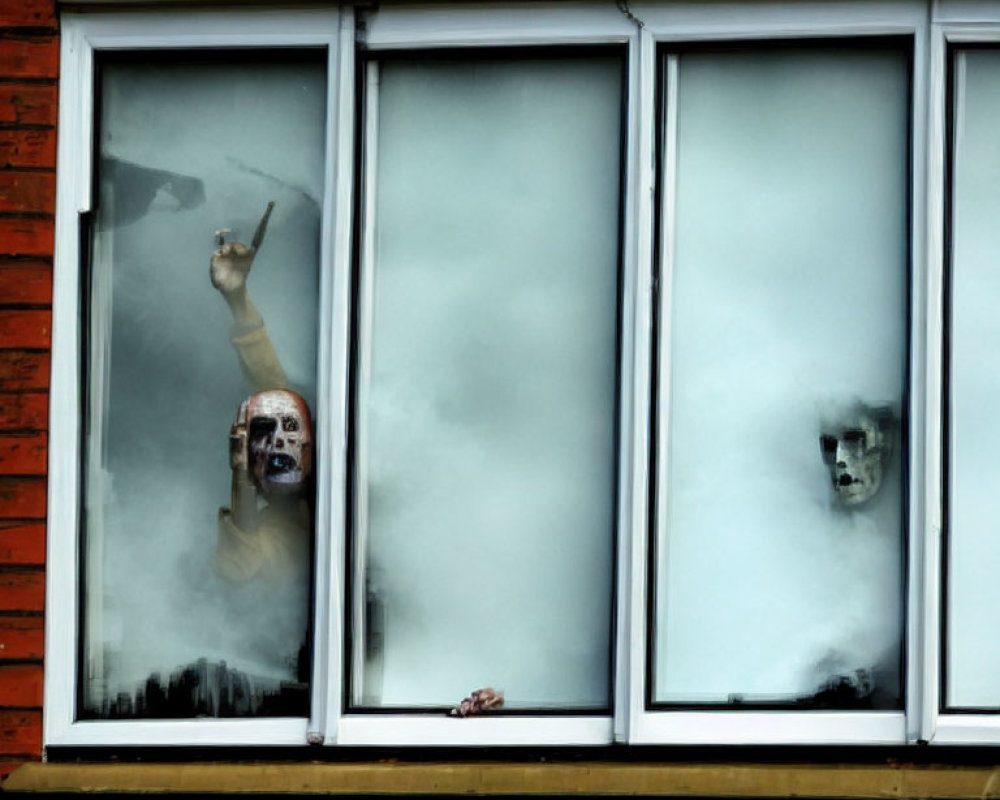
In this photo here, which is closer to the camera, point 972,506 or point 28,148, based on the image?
point 972,506

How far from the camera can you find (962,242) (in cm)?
446

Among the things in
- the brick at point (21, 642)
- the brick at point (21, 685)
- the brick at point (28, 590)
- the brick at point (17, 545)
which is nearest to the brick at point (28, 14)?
the brick at point (17, 545)

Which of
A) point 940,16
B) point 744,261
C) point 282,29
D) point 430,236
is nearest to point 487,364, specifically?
point 430,236

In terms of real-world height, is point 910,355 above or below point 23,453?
above

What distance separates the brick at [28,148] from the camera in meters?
4.56

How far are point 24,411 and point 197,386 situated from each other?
1.44 ft

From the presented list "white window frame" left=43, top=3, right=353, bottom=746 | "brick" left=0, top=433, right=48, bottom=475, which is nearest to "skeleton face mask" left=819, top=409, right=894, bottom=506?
"white window frame" left=43, top=3, right=353, bottom=746

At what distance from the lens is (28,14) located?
4.57 metres

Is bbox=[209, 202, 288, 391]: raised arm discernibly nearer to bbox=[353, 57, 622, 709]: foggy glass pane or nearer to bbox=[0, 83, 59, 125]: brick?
bbox=[353, 57, 622, 709]: foggy glass pane

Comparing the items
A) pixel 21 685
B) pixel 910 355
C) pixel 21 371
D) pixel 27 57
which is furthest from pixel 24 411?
pixel 910 355

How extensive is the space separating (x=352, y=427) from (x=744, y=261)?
1.08 metres

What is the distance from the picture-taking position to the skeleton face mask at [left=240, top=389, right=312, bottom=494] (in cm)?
455

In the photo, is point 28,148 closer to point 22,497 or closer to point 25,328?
point 25,328

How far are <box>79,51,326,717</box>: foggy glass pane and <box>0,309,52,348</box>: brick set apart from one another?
0.40 ft
